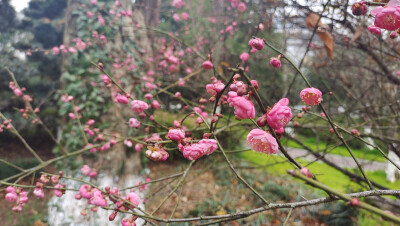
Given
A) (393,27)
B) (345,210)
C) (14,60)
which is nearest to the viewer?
(393,27)

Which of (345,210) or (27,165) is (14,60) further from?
(345,210)

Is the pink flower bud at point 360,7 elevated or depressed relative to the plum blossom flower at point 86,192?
elevated

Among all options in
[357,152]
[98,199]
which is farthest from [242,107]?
[357,152]

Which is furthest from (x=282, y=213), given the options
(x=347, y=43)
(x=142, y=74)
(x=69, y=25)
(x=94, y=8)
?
(x=69, y=25)

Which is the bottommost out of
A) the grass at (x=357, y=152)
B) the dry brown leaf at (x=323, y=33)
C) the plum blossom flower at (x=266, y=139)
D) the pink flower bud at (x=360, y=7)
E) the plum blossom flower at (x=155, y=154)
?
the grass at (x=357, y=152)

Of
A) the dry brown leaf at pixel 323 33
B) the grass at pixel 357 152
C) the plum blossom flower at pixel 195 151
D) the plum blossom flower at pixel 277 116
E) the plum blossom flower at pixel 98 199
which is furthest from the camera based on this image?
the grass at pixel 357 152

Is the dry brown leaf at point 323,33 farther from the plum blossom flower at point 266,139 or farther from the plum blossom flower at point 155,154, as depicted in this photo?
the plum blossom flower at point 155,154

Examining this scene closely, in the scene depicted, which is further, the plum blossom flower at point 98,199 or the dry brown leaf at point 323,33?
the dry brown leaf at point 323,33

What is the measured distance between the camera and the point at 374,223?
334 cm

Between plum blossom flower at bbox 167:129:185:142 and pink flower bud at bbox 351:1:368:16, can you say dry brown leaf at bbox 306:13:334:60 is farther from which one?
plum blossom flower at bbox 167:129:185:142

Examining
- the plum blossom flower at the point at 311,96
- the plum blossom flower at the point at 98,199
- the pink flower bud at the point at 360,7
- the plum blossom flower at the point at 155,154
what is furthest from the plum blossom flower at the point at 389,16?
the plum blossom flower at the point at 98,199

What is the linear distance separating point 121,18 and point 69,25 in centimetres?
95

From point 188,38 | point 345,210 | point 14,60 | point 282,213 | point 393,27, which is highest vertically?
point 393,27

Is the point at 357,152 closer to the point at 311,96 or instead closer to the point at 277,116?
the point at 311,96
